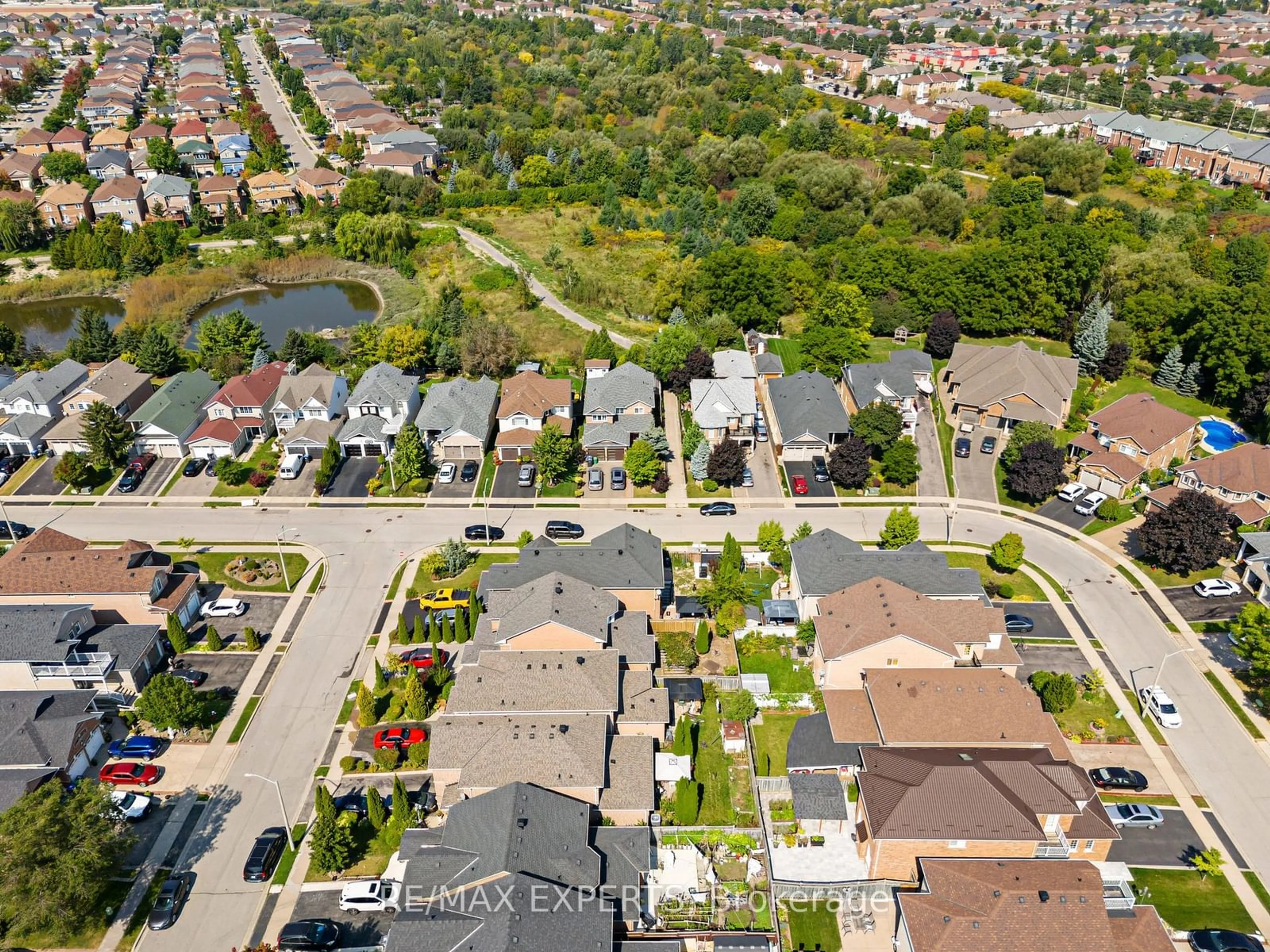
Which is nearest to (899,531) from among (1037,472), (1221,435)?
(1037,472)

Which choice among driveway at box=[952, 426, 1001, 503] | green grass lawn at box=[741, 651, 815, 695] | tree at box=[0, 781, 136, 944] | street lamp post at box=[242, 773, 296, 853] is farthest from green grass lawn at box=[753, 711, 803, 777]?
tree at box=[0, 781, 136, 944]

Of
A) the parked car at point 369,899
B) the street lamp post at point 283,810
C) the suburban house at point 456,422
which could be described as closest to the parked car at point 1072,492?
the suburban house at point 456,422

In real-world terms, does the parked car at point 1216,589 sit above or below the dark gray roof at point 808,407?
below

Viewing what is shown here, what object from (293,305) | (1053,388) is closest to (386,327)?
(293,305)

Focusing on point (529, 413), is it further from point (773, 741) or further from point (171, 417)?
point (773, 741)

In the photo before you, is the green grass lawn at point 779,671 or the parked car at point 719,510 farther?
the parked car at point 719,510

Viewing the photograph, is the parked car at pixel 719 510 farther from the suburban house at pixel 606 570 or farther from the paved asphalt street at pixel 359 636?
the suburban house at pixel 606 570
